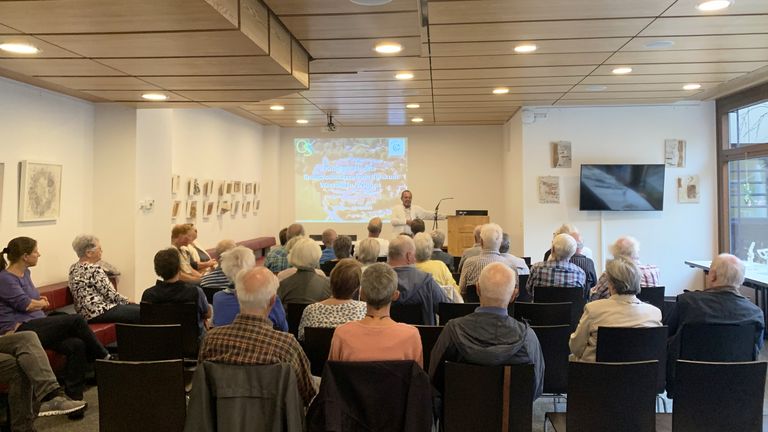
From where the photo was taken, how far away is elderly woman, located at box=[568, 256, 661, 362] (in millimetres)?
3307

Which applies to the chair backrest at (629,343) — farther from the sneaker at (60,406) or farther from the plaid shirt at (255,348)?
the sneaker at (60,406)

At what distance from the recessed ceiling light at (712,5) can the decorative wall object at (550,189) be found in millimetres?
4603

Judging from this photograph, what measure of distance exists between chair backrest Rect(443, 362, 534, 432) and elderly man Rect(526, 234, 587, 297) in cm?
242

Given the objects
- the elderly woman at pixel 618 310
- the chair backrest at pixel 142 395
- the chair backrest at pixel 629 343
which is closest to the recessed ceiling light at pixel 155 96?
the chair backrest at pixel 142 395

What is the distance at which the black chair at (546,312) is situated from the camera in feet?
13.1

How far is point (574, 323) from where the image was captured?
446 centimetres

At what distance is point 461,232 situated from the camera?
971cm

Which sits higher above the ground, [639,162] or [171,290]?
[639,162]

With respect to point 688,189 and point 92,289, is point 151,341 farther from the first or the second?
point 688,189

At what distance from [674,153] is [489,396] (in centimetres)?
733

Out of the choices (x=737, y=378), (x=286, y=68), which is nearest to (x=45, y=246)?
(x=286, y=68)

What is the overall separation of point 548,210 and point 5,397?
7.00m

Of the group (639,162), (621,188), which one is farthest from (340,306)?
(639,162)

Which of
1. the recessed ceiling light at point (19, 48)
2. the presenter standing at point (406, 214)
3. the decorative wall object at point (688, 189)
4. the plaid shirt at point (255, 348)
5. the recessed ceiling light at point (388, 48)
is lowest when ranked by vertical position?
the plaid shirt at point (255, 348)
